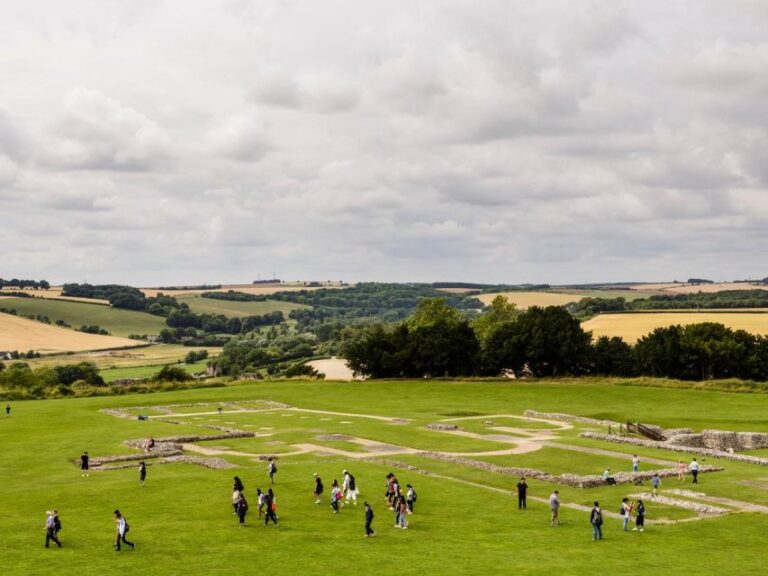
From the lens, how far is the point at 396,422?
66688mm

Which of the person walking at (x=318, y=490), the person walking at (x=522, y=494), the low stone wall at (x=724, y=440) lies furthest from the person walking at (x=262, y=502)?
the low stone wall at (x=724, y=440)

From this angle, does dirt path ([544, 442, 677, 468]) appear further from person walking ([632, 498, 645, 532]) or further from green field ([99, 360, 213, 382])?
green field ([99, 360, 213, 382])

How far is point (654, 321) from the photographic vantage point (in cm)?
14062

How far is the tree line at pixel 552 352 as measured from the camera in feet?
311

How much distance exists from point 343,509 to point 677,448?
91.7 feet

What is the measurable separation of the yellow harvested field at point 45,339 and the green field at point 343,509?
9659cm

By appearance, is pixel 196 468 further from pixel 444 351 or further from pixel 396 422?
pixel 444 351

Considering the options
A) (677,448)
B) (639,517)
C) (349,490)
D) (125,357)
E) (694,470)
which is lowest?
(125,357)

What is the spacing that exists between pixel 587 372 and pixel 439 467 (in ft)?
207

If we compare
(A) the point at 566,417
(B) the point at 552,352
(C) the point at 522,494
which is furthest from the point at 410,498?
(B) the point at 552,352

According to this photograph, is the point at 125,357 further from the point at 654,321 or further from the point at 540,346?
the point at 654,321

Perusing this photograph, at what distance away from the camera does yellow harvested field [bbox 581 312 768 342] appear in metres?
123

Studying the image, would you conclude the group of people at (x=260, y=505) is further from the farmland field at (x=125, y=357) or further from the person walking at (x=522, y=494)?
the farmland field at (x=125, y=357)

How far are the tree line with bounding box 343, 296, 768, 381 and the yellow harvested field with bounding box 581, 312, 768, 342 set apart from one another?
723 inches
